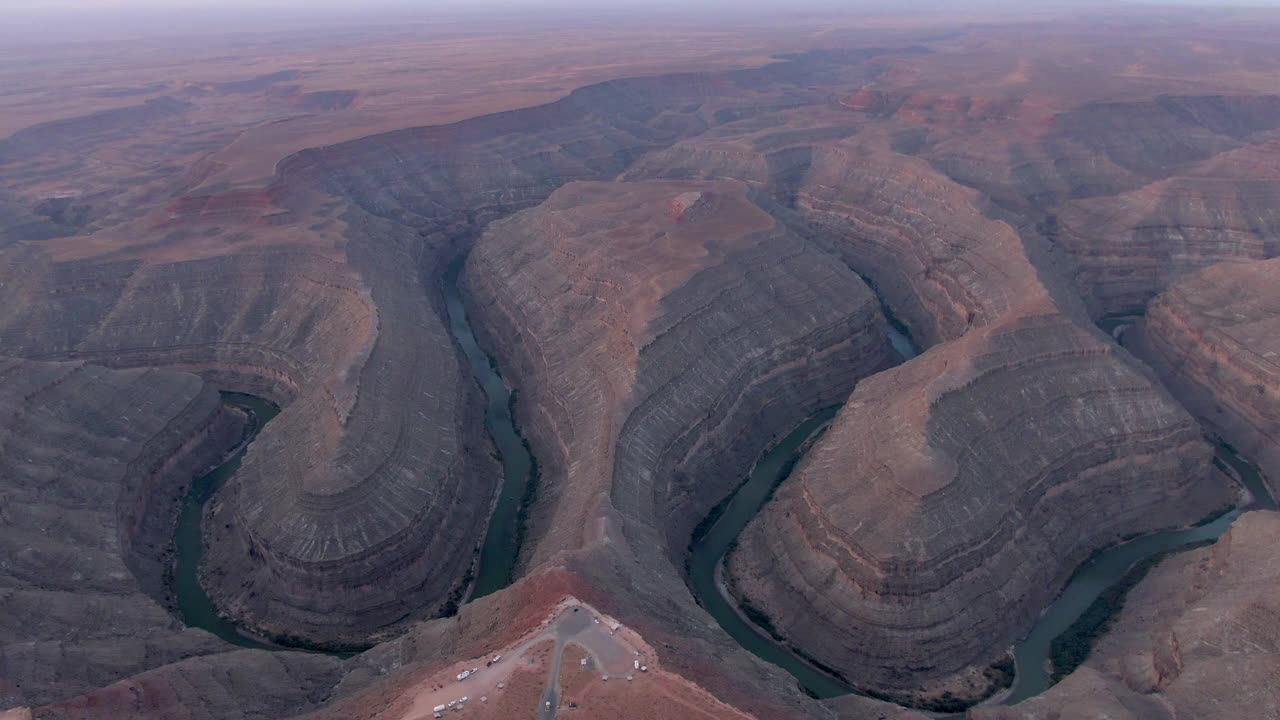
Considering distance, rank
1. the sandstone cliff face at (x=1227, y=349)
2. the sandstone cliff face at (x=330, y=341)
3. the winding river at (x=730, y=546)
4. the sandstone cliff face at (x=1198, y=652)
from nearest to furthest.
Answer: the sandstone cliff face at (x=1198, y=652) → the winding river at (x=730, y=546) → the sandstone cliff face at (x=330, y=341) → the sandstone cliff face at (x=1227, y=349)

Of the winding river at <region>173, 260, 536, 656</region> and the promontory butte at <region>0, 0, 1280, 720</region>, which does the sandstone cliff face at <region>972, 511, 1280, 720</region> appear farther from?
the winding river at <region>173, 260, 536, 656</region>

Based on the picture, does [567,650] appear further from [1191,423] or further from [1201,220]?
[1201,220]

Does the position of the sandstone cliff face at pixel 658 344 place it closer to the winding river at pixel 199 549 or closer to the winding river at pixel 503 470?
the winding river at pixel 503 470

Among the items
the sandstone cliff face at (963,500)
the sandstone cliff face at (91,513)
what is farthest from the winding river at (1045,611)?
the sandstone cliff face at (91,513)

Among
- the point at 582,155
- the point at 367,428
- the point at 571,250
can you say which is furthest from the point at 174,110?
the point at 367,428

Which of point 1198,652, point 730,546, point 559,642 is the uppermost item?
point 559,642

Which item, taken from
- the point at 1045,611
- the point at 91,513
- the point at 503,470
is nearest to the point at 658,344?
the point at 503,470

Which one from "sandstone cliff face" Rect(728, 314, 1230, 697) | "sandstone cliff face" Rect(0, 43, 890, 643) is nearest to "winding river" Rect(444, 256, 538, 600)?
"sandstone cliff face" Rect(0, 43, 890, 643)

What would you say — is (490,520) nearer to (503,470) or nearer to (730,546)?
(503,470)
